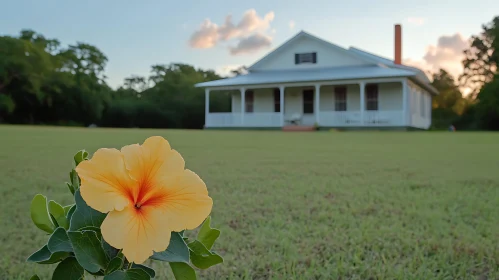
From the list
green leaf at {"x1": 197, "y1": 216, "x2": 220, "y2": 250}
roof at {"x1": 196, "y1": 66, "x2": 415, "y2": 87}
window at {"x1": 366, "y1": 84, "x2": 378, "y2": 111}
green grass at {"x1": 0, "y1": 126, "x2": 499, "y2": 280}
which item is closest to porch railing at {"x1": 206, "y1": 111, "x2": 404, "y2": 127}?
roof at {"x1": 196, "y1": 66, "x2": 415, "y2": 87}

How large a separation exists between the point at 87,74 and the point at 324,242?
2949 cm

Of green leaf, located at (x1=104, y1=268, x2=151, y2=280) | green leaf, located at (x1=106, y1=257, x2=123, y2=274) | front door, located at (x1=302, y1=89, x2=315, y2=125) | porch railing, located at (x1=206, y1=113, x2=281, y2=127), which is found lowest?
green leaf, located at (x1=104, y1=268, x2=151, y2=280)

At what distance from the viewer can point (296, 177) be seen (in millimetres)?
3572

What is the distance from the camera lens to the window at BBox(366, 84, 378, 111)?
19.6 meters

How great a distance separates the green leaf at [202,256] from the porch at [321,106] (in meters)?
17.4

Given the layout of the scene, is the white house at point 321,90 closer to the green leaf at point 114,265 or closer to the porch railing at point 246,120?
the porch railing at point 246,120

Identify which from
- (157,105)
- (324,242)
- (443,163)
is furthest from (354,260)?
(157,105)

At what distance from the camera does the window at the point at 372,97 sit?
19562mm

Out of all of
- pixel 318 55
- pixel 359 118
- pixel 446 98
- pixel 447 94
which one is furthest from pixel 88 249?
pixel 446 98

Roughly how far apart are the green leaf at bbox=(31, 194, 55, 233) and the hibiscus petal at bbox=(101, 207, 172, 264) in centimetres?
13

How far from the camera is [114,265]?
0.60 m

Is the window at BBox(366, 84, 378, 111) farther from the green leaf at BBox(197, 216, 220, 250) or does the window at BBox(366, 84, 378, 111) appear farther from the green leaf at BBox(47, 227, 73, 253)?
the green leaf at BBox(47, 227, 73, 253)

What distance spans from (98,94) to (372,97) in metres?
16.3

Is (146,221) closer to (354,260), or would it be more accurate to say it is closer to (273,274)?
(273,274)
